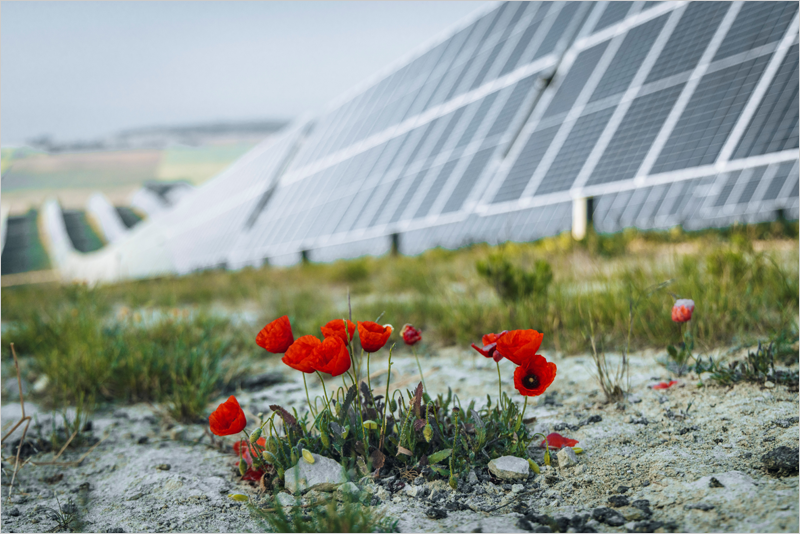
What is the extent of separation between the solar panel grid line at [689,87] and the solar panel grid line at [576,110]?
5.77 feet

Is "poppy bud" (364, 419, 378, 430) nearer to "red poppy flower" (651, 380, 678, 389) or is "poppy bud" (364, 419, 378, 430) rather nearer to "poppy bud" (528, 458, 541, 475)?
"poppy bud" (528, 458, 541, 475)

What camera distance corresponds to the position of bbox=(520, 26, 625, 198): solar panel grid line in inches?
350

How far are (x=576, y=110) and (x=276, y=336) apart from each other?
9516 millimetres

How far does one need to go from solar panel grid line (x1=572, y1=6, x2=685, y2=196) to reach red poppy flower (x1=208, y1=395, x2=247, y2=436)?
24.3 feet

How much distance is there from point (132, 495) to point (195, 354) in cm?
115

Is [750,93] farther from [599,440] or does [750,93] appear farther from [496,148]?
[599,440]

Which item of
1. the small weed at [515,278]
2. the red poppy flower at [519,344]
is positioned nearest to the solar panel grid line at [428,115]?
the small weed at [515,278]

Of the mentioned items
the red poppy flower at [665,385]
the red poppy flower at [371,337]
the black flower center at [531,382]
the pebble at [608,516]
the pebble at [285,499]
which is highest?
the red poppy flower at [371,337]

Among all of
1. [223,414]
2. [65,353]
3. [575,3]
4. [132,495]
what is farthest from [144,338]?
[575,3]

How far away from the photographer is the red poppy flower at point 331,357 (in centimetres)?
151

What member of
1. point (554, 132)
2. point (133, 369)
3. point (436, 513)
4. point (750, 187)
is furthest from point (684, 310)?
point (750, 187)

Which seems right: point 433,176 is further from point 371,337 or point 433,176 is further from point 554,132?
point 371,337

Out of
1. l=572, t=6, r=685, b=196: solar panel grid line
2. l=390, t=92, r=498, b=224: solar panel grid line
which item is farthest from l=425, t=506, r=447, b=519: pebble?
l=390, t=92, r=498, b=224: solar panel grid line

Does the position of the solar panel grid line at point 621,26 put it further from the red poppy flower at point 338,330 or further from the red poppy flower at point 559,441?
the red poppy flower at point 338,330
